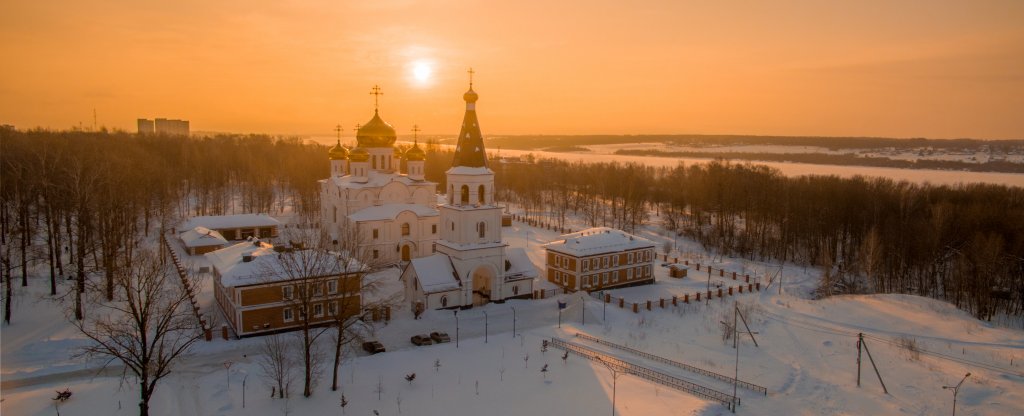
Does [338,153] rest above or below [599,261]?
above

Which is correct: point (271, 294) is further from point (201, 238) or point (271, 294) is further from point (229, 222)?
point (229, 222)

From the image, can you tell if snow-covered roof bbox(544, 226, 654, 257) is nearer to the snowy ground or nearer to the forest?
the snowy ground

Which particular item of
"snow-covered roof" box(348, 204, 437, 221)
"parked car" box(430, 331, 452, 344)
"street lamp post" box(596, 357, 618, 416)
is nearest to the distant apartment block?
"snow-covered roof" box(348, 204, 437, 221)

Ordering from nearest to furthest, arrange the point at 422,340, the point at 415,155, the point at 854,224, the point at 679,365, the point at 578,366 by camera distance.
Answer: the point at 578,366, the point at 679,365, the point at 422,340, the point at 415,155, the point at 854,224

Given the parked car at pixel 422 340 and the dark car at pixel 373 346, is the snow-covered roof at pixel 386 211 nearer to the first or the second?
the parked car at pixel 422 340

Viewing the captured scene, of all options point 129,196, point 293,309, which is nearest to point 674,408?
point 293,309

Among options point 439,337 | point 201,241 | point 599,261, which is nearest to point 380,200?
point 201,241

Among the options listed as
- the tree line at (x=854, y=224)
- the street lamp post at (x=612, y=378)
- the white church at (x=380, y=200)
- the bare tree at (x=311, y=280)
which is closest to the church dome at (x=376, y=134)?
the white church at (x=380, y=200)
